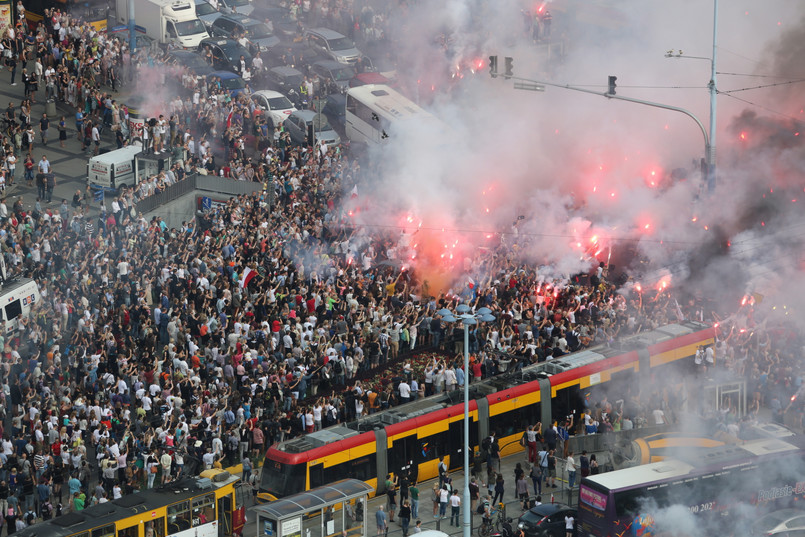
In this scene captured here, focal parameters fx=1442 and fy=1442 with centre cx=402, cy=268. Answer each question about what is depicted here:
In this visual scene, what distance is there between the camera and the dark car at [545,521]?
90.5 ft

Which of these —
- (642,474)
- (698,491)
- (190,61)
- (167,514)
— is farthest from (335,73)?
(167,514)

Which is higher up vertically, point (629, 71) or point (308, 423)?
point (629, 71)

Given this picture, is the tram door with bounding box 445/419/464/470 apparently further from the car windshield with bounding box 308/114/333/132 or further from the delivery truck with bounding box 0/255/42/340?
the car windshield with bounding box 308/114/333/132

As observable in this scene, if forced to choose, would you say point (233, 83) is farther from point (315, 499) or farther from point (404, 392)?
point (315, 499)

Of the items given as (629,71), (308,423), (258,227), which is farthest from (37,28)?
(308,423)

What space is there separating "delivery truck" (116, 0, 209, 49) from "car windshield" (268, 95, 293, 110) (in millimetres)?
4910

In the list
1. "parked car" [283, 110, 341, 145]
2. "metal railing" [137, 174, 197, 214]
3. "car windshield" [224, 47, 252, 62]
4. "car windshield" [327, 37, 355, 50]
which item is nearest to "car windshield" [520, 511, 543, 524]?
"metal railing" [137, 174, 197, 214]

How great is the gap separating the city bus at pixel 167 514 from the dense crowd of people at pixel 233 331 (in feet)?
4.96

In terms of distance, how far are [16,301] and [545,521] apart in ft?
42.8

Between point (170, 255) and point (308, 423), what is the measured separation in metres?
A: 6.96

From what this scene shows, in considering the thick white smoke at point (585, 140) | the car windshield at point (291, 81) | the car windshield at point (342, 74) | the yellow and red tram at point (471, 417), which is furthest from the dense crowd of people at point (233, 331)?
the car windshield at point (342, 74)

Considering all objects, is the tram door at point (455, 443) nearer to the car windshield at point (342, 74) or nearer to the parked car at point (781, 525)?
the parked car at point (781, 525)

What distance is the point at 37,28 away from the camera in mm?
47031

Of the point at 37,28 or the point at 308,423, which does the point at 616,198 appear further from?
the point at 37,28
